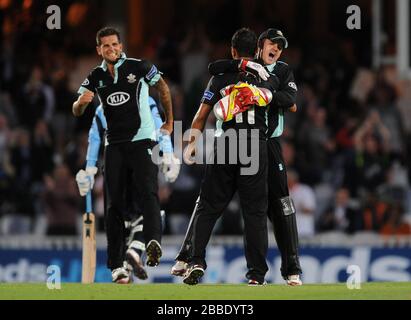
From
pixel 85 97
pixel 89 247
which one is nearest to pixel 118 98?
pixel 85 97

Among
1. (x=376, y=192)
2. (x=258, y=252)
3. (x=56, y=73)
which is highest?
(x=56, y=73)

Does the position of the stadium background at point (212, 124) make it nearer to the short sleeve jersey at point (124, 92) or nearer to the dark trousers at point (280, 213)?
the short sleeve jersey at point (124, 92)

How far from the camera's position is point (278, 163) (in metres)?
13.1

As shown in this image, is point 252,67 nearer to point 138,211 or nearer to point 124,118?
point 124,118

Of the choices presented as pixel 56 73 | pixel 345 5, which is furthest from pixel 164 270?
pixel 345 5

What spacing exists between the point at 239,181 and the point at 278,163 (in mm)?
475

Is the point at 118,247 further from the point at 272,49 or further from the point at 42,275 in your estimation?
the point at 42,275

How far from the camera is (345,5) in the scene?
24203 millimetres

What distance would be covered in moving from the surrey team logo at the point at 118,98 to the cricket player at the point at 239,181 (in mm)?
Answer: 1010

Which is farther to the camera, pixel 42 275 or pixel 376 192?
pixel 376 192

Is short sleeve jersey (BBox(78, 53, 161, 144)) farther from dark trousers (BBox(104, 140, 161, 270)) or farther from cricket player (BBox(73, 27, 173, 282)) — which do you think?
dark trousers (BBox(104, 140, 161, 270))

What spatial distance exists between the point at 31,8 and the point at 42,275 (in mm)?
4897

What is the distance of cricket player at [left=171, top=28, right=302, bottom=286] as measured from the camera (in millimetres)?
12953
